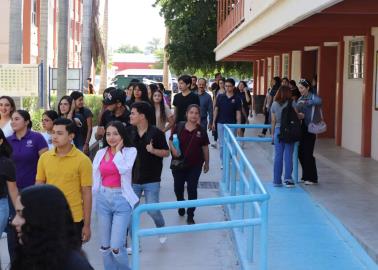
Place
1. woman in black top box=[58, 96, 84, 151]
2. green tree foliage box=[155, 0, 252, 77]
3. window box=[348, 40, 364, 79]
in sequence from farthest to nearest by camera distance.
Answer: green tree foliage box=[155, 0, 252, 77]
window box=[348, 40, 364, 79]
woman in black top box=[58, 96, 84, 151]

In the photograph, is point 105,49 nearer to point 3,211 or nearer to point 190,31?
point 190,31

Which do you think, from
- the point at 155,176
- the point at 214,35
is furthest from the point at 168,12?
the point at 155,176

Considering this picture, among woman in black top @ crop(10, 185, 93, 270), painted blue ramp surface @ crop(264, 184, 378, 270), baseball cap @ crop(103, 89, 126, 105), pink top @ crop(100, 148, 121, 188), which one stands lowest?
painted blue ramp surface @ crop(264, 184, 378, 270)

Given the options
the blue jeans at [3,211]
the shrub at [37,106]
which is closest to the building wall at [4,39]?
the shrub at [37,106]

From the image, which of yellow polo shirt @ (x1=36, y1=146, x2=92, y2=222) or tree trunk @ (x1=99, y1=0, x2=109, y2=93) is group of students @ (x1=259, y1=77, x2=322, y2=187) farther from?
tree trunk @ (x1=99, y1=0, x2=109, y2=93)

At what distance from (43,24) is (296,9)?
1730cm

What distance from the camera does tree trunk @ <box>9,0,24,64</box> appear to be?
17.1 meters

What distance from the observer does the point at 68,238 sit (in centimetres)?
288

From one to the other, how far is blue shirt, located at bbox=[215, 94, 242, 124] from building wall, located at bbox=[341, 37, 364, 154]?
7.88ft

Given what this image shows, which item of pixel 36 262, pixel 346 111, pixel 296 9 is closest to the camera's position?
pixel 36 262

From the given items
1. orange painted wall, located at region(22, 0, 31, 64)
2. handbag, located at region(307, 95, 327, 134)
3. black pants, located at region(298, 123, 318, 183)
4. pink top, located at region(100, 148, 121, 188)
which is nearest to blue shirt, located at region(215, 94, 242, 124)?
black pants, located at region(298, 123, 318, 183)

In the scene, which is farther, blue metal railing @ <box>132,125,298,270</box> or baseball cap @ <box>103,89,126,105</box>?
baseball cap @ <box>103,89,126,105</box>

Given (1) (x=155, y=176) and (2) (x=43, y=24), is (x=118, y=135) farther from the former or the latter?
(2) (x=43, y=24)

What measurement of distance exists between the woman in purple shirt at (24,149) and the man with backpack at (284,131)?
13.8 feet
